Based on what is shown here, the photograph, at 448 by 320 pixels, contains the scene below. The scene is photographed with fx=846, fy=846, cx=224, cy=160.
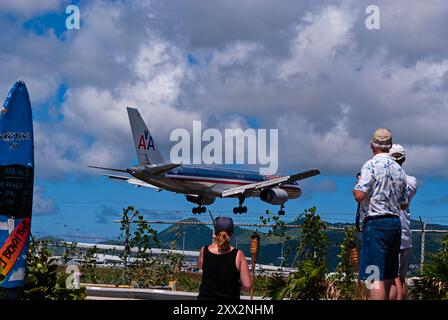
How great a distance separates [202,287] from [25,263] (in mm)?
2493

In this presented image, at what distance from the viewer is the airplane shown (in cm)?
5006

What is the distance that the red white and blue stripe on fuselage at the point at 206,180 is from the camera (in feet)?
162

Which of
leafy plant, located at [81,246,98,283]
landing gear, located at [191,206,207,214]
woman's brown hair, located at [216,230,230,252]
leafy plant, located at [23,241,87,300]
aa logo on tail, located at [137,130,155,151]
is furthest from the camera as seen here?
landing gear, located at [191,206,207,214]

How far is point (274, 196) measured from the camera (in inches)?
2047

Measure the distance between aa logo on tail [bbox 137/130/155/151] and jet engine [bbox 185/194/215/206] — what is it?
4130 mm

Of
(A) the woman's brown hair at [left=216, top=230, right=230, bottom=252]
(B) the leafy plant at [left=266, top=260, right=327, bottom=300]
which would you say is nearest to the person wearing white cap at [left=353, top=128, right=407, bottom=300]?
(B) the leafy plant at [left=266, top=260, right=327, bottom=300]

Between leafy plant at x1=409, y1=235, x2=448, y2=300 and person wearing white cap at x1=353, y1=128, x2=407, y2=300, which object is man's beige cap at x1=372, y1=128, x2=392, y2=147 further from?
leafy plant at x1=409, y1=235, x2=448, y2=300

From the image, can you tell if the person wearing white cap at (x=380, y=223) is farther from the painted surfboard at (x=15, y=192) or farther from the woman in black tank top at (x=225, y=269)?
the painted surfboard at (x=15, y=192)

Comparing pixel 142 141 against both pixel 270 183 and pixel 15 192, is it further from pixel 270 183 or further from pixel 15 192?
pixel 15 192

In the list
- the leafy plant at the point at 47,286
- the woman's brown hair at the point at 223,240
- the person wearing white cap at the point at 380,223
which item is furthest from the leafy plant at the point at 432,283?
the leafy plant at the point at 47,286

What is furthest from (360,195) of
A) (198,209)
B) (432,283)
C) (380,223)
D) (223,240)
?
(198,209)

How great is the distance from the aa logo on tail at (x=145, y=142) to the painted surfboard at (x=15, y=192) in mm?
43344
